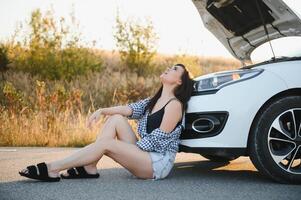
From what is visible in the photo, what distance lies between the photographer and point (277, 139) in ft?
17.1

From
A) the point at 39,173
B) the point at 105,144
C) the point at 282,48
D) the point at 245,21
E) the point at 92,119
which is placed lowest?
the point at 39,173

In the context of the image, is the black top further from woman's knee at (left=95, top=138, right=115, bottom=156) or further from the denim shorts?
woman's knee at (left=95, top=138, right=115, bottom=156)

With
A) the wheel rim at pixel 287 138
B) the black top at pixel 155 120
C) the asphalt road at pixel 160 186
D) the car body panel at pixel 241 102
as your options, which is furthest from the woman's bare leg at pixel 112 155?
the wheel rim at pixel 287 138

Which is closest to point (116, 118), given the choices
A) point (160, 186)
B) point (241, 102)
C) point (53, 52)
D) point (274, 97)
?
point (160, 186)

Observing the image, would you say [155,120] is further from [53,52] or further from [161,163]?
[53,52]

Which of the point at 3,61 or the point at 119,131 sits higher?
the point at 3,61

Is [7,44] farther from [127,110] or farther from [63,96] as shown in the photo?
[127,110]

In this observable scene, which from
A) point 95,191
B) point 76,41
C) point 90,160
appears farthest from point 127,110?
point 76,41

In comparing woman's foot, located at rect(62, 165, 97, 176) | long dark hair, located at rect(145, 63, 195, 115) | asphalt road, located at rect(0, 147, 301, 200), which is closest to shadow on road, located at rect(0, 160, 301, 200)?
asphalt road, located at rect(0, 147, 301, 200)

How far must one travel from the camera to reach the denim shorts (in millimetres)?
5406

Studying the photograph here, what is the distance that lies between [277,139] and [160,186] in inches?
47.8

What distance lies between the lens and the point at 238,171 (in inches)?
252

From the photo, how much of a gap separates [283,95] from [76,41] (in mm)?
19137

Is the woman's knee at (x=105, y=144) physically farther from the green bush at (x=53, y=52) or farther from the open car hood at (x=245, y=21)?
the green bush at (x=53, y=52)
